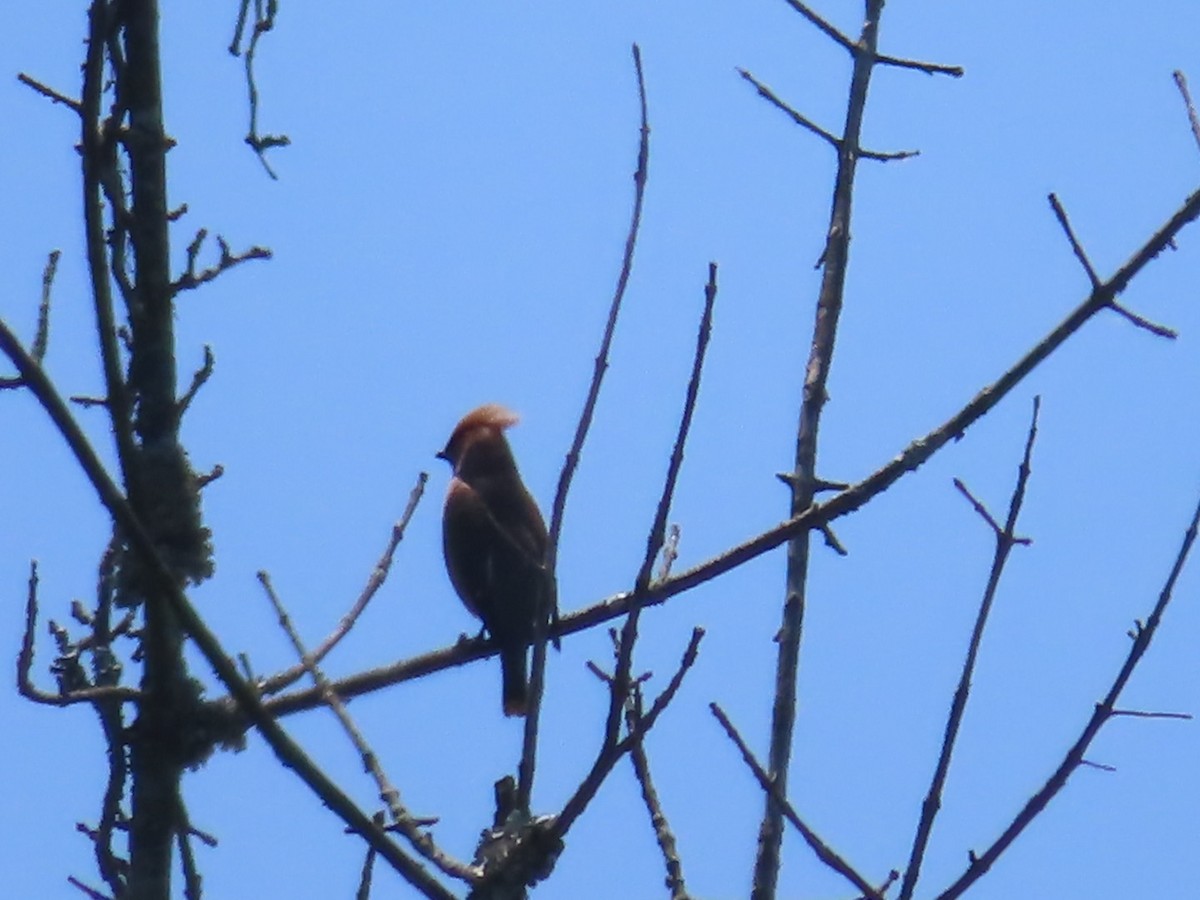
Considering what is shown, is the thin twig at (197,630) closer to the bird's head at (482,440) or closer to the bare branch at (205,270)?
the bare branch at (205,270)

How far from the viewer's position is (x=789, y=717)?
297cm

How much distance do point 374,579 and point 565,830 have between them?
129 cm

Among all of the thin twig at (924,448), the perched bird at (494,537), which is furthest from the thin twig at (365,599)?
the perched bird at (494,537)

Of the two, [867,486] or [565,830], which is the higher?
[867,486]

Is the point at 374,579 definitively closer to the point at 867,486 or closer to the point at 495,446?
the point at 867,486

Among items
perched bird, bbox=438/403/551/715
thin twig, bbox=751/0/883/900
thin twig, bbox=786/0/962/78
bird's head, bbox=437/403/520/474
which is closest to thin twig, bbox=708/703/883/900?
thin twig, bbox=751/0/883/900

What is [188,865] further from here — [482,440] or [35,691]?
[482,440]

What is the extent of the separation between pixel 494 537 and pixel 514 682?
2.13 ft

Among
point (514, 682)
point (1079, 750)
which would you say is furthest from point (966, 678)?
point (514, 682)

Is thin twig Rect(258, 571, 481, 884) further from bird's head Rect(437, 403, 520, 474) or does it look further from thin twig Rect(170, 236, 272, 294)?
bird's head Rect(437, 403, 520, 474)

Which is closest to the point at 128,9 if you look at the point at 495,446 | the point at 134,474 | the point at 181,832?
the point at 134,474

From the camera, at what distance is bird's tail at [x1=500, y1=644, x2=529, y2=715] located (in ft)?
21.0

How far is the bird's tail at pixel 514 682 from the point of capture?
252 inches

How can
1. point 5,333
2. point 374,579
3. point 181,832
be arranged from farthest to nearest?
point 374,579
point 181,832
point 5,333
